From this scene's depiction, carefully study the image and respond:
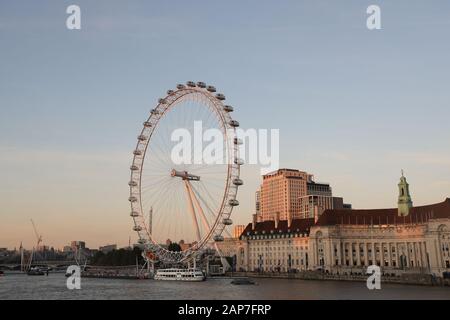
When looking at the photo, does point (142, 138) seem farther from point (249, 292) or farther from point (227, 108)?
point (249, 292)

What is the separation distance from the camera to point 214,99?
78.6 meters

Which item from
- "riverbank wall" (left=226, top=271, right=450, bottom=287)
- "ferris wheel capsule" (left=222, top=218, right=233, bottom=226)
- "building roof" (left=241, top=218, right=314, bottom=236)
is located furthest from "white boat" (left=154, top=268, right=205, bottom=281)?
"building roof" (left=241, top=218, right=314, bottom=236)

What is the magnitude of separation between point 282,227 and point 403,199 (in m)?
32.2

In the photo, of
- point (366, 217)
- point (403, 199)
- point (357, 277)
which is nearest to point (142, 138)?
point (357, 277)

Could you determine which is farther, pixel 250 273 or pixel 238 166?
pixel 250 273

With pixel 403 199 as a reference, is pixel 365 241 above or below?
below

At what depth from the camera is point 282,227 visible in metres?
141

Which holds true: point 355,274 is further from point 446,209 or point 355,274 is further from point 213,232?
point 213,232

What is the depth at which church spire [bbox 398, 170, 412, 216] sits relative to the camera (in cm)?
12338

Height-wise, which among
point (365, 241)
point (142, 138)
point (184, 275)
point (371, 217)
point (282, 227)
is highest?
point (142, 138)

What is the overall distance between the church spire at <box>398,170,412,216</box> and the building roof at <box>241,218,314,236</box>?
21632 mm
